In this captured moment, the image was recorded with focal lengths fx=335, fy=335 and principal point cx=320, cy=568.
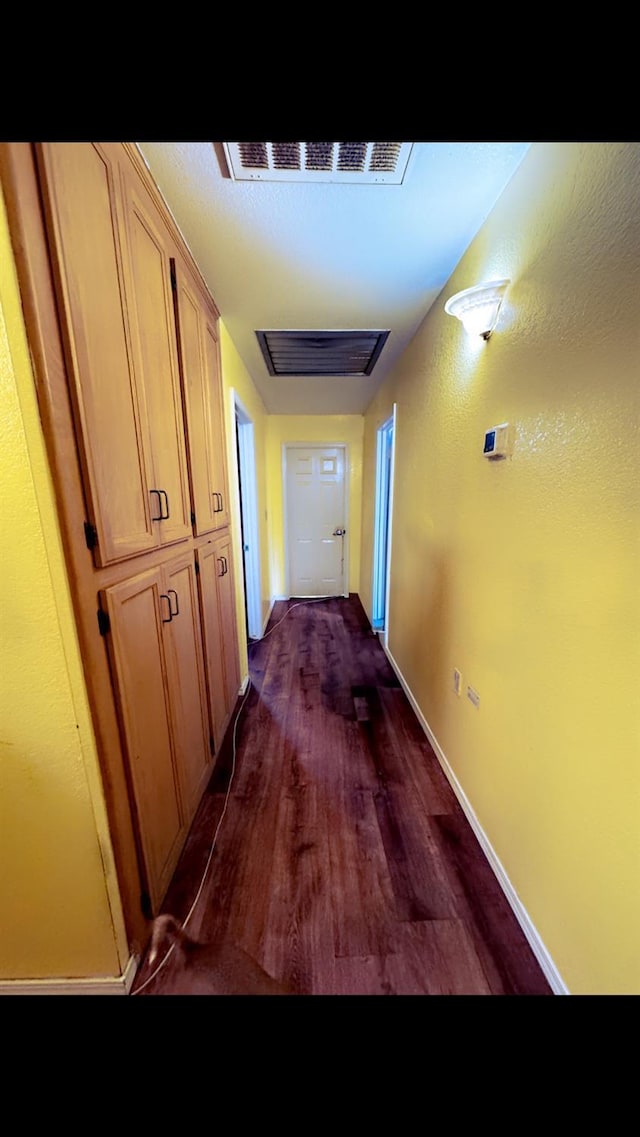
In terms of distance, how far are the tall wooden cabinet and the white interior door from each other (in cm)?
254

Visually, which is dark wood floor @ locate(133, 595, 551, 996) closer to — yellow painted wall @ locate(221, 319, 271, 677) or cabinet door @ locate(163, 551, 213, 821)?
cabinet door @ locate(163, 551, 213, 821)

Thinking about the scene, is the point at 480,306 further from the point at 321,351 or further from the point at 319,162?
the point at 321,351

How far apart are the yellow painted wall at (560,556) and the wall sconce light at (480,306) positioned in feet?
0.15

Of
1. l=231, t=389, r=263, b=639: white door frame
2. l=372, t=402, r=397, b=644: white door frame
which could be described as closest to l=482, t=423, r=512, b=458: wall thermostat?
l=372, t=402, r=397, b=644: white door frame

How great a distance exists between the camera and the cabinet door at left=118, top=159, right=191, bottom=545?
3.20 ft

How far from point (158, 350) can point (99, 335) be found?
0.37 m

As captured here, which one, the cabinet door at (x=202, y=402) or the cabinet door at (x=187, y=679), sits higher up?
the cabinet door at (x=202, y=402)

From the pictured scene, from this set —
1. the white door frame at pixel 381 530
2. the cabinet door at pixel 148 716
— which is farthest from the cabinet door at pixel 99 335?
the white door frame at pixel 381 530

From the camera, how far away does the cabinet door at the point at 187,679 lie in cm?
122

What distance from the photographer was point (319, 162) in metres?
1.00

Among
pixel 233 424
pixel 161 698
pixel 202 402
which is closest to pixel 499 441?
pixel 202 402

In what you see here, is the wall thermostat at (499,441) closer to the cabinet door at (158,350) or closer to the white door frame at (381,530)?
the cabinet door at (158,350)

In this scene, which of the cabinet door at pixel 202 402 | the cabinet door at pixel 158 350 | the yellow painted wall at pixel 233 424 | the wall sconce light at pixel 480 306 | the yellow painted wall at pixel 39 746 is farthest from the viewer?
the yellow painted wall at pixel 233 424
